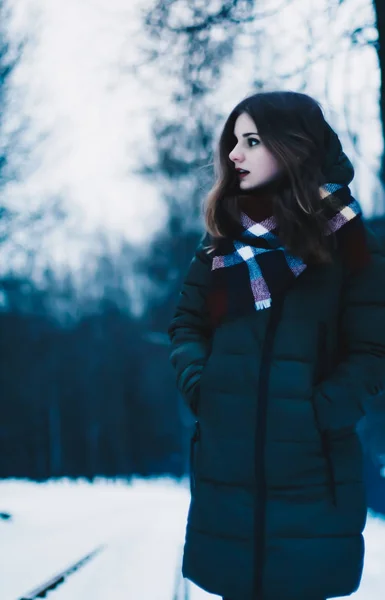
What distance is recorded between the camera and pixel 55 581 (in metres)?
4.67

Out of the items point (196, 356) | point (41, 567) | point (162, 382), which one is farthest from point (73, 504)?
point (162, 382)

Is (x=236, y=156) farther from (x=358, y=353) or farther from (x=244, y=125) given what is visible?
(x=358, y=353)

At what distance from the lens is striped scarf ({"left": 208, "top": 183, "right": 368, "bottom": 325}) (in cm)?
223

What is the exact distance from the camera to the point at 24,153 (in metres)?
10.7

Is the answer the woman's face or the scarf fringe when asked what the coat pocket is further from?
the woman's face

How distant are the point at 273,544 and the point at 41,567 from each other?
3.85m

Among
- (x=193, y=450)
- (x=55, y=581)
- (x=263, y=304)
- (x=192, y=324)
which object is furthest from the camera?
(x=55, y=581)

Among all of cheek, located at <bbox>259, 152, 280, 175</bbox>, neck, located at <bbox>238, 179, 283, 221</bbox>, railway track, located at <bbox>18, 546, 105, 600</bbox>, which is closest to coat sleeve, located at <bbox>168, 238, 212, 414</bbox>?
neck, located at <bbox>238, 179, 283, 221</bbox>

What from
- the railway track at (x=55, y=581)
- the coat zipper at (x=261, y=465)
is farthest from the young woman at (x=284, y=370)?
the railway track at (x=55, y=581)

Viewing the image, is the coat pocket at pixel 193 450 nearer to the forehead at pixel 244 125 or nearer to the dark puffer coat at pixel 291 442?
the dark puffer coat at pixel 291 442

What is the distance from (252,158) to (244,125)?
0.15 meters

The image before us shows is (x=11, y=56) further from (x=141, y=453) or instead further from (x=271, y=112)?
(x=141, y=453)

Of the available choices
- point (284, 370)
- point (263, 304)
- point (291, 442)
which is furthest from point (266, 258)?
point (291, 442)

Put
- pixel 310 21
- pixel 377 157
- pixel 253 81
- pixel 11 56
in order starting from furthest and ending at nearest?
pixel 11 56, pixel 377 157, pixel 253 81, pixel 310 21
